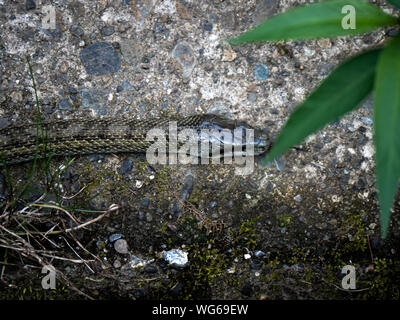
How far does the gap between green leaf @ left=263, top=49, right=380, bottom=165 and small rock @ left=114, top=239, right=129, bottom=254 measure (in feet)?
6.09

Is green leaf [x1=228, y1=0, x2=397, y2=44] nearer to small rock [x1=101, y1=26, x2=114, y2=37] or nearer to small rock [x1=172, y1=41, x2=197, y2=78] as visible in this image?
small rock [x1=172, y1=41, x2=197, y2=78]

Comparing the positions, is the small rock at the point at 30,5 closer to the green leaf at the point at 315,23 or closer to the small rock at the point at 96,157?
the small rock at the point at 96,157

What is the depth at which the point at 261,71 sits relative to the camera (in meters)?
3.34

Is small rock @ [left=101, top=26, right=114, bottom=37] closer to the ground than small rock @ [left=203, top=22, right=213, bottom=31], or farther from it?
closer to the ground

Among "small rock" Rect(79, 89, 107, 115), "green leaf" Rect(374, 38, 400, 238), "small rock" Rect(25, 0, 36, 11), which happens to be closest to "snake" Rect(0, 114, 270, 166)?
"small rock" Rect(79, 89, 107, 115)

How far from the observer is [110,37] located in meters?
3.45

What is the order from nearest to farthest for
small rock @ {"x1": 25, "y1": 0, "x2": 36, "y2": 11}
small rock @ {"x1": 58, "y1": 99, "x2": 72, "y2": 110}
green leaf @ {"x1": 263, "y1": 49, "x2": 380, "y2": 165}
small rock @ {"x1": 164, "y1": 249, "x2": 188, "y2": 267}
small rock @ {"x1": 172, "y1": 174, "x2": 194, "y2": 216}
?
green leaf @ {"x1": 263, "y1": 49, "x2": 380, "y2": 165}
small rock @ {"x1": 164, "y1": 249, "x2": 188, "y2": 267}
small rock @ {"x1": 172, "y1": 174, "x2": 194, "y2": 216}
small rock @ {"x1": 58, "y1": 99, "x2": 72, "y2": 110}
small rock @ {"x1": 25, "y1": 0, "x2": 36, "y2": 11}

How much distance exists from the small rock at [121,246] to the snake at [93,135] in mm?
727

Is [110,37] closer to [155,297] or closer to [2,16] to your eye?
[2,16]

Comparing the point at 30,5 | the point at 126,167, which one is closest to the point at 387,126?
the point at 126,167

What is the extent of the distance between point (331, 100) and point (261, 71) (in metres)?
1.90

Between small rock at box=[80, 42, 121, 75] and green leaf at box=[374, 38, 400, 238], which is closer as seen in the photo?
green leaf at box=[374, 38, 400, 238]

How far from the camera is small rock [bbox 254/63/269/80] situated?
3.32 meters

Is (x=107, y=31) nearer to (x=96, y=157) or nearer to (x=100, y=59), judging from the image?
(x=100, y=59)
